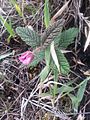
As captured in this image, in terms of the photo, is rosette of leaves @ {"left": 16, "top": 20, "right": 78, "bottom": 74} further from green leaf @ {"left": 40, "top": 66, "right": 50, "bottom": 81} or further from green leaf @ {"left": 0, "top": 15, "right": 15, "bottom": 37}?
green leaf @ {"left": 0, "top": 15, "right": 15, "bottom": 37}

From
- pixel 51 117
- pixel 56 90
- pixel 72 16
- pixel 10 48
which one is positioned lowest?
pixel 51 117

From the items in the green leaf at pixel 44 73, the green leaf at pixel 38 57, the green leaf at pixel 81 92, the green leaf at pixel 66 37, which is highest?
the green leaf at pixel 66 37

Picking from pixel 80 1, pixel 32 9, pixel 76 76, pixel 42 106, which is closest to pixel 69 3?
pixel 80 1

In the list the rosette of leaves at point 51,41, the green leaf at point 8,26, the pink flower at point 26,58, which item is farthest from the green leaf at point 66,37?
the green leaf at point 8,26

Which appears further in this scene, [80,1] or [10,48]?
[10,48]

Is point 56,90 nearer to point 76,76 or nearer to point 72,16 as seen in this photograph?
point 76,76

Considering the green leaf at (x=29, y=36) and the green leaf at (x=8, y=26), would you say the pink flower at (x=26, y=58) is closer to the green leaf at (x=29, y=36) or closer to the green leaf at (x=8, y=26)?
the green leaf at (x=29, y=36)

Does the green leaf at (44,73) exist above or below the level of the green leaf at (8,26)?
below

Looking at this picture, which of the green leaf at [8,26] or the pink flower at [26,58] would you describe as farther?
the green leaf at [8,26]

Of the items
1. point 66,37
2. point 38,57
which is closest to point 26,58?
point 38,57
